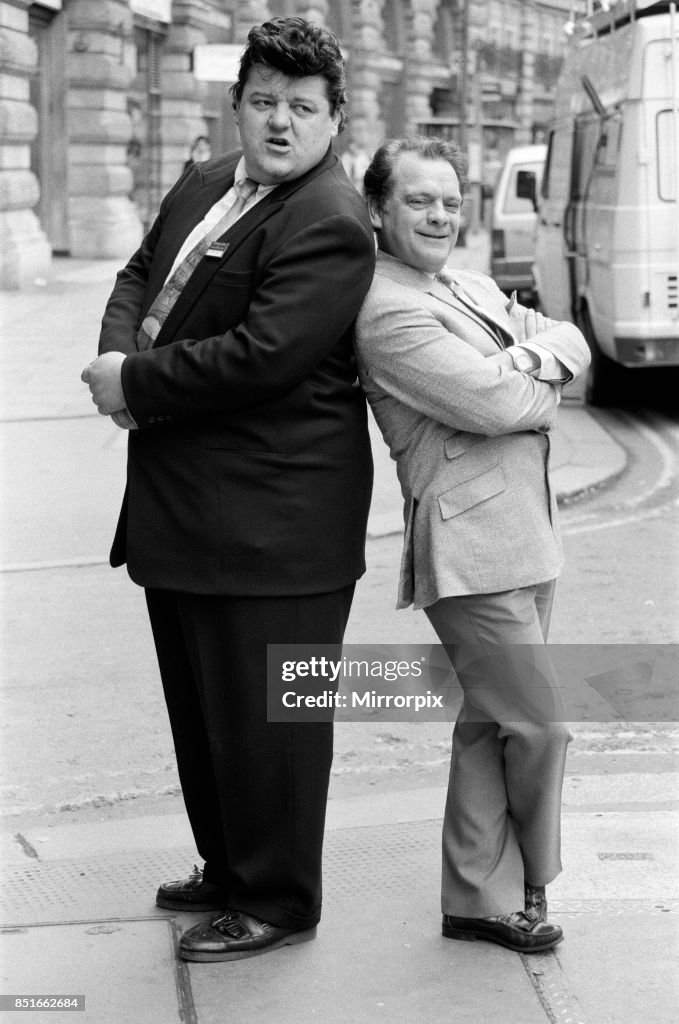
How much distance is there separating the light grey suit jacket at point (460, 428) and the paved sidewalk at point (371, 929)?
0.73 metres

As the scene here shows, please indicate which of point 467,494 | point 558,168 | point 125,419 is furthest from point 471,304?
point 558,168

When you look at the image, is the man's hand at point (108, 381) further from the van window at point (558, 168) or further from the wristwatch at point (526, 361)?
the van window at point (558, 168)

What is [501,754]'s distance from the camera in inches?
124

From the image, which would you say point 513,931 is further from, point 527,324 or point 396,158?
point 396,158

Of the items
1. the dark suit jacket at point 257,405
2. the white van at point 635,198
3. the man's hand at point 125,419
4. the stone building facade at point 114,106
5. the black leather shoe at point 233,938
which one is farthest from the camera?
the stone building facade at point 114,106

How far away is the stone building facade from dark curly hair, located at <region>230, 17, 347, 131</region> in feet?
55.8

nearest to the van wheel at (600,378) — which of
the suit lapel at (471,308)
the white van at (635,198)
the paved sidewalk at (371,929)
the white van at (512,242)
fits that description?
the white van at (635,198)

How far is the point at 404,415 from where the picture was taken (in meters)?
3.03

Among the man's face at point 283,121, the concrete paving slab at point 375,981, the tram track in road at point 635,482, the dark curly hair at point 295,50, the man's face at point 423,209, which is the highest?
the dark curly hair at point 295,50

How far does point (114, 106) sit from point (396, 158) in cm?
2276

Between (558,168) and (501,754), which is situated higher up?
(558,168)

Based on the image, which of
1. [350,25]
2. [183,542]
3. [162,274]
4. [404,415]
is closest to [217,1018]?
[183,542]

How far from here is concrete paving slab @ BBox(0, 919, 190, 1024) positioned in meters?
2.88

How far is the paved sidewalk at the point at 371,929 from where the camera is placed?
290cm
